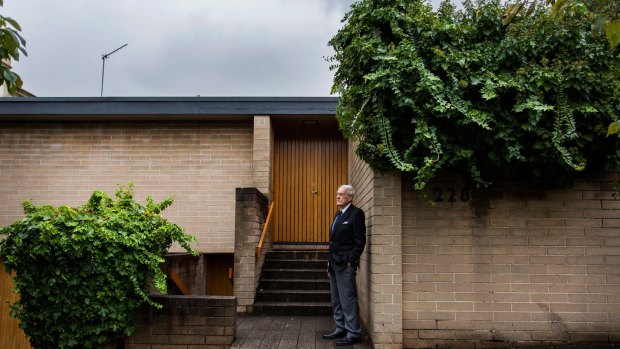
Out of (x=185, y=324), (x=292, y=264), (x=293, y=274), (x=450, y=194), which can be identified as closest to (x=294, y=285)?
(x=293, y=274)

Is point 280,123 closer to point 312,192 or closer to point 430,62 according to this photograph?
point 312,192

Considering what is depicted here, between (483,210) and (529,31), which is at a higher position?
(529,31)

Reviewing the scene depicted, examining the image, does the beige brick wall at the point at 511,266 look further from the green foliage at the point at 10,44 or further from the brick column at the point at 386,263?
the green foliage at the point at 10,44

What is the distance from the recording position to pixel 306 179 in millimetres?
9430

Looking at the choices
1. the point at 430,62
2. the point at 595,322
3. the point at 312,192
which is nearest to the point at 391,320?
the point at 595,322

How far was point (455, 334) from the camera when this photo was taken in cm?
465

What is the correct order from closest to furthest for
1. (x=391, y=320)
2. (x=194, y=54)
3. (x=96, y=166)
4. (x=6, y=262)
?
1. (x=6, y=262)
2. (x=391, y=320)
3. (x=96, y=166)
4. (x=194, y=54)

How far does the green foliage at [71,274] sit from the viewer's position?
424cm

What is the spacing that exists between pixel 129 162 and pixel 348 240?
215 inches

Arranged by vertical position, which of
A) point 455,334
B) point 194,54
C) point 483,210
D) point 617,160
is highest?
point 194,54

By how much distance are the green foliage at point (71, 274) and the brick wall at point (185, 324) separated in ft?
0.92

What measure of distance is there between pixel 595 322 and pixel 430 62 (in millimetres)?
3042

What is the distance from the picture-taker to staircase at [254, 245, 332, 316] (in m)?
6.54

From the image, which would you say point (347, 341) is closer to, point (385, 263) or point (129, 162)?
point (385, 263)
